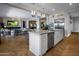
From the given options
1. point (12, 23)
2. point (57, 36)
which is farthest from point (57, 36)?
point (12, 23)

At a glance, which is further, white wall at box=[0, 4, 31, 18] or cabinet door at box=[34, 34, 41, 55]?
cabinet door at box=[34, 34, 41, 55]

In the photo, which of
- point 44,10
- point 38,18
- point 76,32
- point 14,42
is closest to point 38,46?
point 38,18

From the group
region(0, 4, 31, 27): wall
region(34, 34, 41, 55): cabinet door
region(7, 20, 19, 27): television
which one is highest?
region(0, 4, 31, 27): wall

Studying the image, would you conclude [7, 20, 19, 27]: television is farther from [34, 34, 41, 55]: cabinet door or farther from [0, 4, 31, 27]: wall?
[34, 34, 41, 55]: cabinet door

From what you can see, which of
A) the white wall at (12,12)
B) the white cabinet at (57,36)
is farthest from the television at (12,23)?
the white cabinet at (57,36)

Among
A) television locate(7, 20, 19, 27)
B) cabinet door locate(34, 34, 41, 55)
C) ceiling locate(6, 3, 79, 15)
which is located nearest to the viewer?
ceiling locate(6, 3, 79, 15)

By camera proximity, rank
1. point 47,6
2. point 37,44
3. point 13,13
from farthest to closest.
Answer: point 37,44
point 13,13
point 47,6

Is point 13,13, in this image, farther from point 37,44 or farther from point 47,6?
point 37,44

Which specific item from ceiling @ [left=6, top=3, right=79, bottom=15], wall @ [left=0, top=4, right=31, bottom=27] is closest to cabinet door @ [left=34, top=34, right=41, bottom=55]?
wall @ [left=0, top=4, right=31, bottom=27]

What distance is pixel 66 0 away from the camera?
6.40 ft

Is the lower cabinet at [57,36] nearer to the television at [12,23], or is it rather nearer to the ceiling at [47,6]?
the ceiling at [47,6]

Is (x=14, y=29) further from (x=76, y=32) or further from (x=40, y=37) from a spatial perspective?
(x=76, y=32)

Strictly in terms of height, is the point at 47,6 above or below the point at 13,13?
above

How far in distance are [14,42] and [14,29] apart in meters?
1.48
